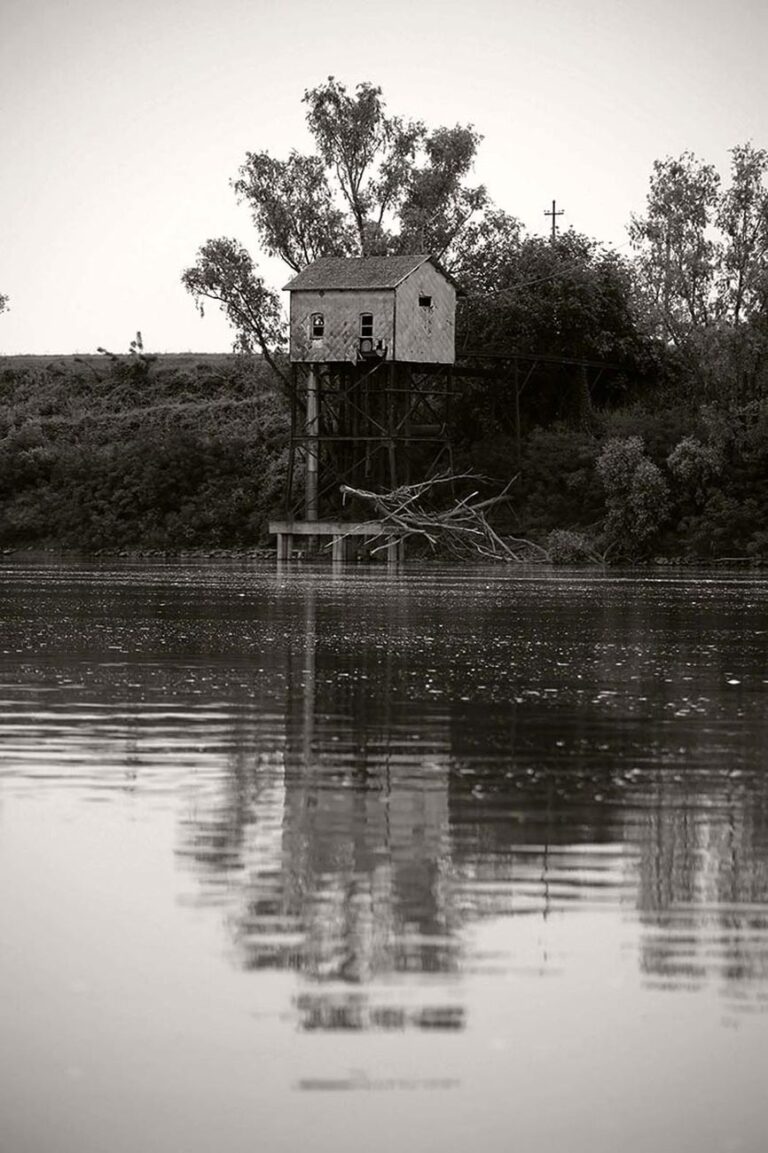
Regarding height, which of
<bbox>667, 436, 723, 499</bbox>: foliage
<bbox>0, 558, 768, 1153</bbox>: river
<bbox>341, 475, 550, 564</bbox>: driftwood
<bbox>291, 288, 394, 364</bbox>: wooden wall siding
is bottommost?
<bbox>0, 558, 768, 1153</bbox>: river

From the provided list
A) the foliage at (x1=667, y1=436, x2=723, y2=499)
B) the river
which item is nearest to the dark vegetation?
the foliage at (x1=667, y1=436, x2=723, y2=499)

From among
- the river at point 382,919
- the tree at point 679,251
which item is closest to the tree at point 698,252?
the tree at point 679,251

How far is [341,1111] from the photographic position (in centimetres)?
604

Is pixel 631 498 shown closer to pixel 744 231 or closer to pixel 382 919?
pixel 744 231

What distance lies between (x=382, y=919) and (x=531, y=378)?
78.4 metres

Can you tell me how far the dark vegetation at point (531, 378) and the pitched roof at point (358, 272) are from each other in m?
6.16

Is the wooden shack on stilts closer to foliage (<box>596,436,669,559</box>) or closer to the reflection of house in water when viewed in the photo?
foliage (<box>596,436,669,559</box>)

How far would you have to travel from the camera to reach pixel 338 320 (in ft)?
252

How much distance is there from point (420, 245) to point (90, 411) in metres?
27.5

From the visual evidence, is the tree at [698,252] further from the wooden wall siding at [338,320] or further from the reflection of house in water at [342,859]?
the reflection of house in water at [342,859]

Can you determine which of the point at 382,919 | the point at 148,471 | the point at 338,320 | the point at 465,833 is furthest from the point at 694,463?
the point at 382,919

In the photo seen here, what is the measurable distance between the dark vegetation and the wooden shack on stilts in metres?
3.59

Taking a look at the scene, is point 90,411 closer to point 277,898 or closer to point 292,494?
point 292,494

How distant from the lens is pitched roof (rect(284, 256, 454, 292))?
7631 cm
